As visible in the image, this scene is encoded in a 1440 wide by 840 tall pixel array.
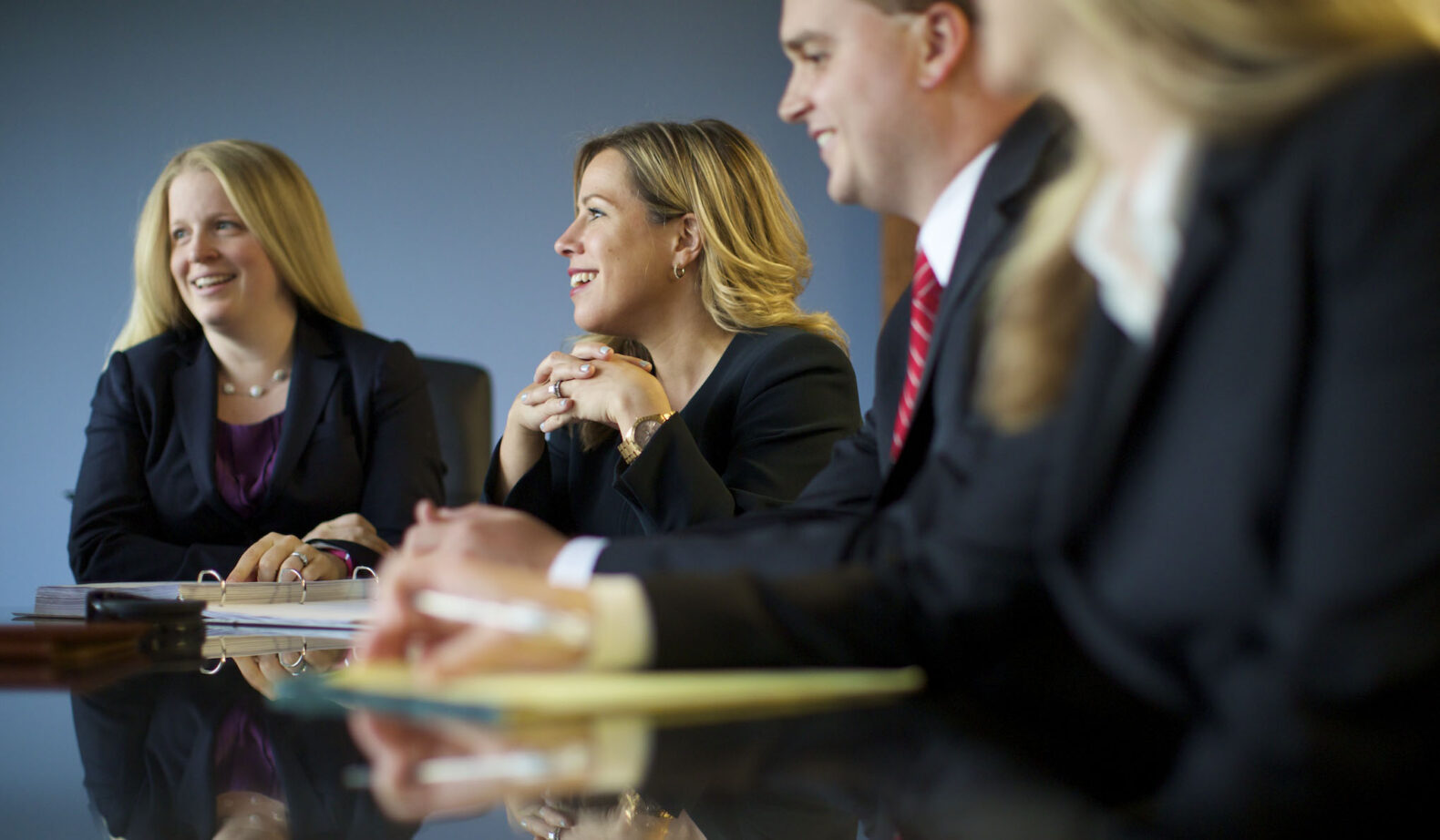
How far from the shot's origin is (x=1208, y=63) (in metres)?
0.61

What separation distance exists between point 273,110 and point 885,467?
3.74 m

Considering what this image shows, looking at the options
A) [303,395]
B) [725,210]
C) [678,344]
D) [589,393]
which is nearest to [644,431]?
[589,393]

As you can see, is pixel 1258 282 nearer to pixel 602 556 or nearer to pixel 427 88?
pixel 602 556

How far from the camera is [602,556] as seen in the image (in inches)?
36.8

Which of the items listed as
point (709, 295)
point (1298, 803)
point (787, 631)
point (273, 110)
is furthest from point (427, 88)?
point (1298, 803)

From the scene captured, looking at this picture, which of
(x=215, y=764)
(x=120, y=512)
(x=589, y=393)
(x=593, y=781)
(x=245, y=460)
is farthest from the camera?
(x=245, y=460)

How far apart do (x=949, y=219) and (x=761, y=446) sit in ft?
2.60

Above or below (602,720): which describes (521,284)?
below

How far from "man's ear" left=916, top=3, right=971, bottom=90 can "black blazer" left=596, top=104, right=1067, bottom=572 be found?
0.12 metres

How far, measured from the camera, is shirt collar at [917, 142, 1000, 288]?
1.17m

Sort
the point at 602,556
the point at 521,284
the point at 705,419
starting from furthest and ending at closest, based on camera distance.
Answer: the point at 521,284 < the point at 705,419 < the point at 602,556

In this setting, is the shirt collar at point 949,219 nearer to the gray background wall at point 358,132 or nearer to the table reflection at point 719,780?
the table reflection at point 719,780

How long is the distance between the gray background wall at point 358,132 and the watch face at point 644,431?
2.40 meters

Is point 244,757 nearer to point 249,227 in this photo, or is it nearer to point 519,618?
point 519,618
